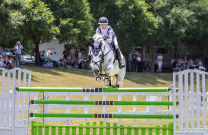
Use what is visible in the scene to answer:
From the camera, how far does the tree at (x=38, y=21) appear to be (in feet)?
65.5

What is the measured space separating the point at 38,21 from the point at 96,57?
13727 millimetres

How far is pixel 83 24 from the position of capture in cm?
2309

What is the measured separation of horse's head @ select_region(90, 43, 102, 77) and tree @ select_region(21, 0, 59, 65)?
13289 mm

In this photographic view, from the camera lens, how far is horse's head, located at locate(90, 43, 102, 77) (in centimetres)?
717

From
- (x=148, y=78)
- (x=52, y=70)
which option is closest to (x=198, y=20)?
(x=148, y=78)

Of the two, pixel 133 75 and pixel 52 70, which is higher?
pixel 52 70

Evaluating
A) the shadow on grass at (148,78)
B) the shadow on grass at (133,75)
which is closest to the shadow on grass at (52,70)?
the shadow on grass at (133,75)

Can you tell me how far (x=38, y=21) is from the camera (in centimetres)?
2014

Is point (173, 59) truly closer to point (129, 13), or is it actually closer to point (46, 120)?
point (129, 13)

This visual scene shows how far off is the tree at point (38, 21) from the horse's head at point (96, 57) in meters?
13.3

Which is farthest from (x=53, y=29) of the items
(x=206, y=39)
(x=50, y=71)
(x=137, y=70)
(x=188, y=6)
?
(x=206, y=39)

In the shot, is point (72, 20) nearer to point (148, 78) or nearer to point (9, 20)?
point (9, 20)

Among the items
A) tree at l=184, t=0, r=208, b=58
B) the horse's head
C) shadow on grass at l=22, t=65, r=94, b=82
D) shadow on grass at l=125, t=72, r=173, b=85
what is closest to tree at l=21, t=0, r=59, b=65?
shadow on grass at l=22, t=65, r=94, b=82

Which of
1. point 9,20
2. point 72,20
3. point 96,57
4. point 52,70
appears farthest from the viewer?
point 72,20
